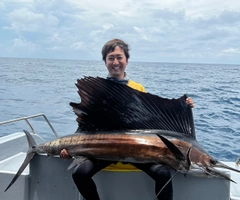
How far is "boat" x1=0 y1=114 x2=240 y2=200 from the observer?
1875 millimetres

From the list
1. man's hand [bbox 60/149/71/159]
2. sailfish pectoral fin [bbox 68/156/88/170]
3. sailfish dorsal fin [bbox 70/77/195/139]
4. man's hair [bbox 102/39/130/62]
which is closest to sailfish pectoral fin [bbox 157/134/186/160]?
sailfish dorsal fin [bbox 70/77/195/139]

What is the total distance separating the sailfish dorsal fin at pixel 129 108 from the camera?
1.88m

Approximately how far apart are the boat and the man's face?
0.74 m

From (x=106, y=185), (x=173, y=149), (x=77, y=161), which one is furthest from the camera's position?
(x=106, y=185)

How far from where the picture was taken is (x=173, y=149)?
159 centimetres

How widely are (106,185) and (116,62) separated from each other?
877 mm

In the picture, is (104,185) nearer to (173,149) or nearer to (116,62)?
(173,149)

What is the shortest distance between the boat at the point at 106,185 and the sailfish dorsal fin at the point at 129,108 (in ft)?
1.00

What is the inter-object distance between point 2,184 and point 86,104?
3.09ft

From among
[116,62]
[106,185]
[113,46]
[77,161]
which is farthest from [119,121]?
[113,46]

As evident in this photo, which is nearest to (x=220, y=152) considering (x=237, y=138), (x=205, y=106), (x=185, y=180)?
(x=237, y=138)

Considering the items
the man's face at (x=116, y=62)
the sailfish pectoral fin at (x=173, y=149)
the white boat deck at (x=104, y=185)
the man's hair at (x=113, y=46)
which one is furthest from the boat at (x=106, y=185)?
the man's hair at (x=113, y=46)

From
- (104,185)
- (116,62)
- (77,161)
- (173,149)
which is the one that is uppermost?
(116,62)

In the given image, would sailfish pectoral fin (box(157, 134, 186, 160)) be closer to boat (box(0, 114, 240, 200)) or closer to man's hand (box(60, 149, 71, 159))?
boat (box(0, 114, 240, 200))
